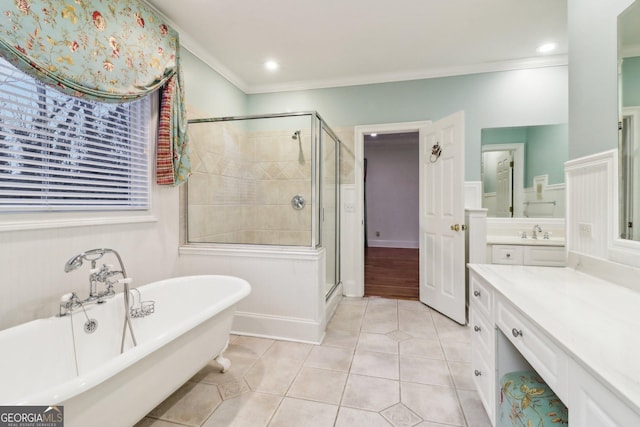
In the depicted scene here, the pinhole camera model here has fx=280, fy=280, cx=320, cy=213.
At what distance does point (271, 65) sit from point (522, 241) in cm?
309

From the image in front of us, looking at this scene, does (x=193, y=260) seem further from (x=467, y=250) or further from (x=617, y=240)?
(x=617, y=240)

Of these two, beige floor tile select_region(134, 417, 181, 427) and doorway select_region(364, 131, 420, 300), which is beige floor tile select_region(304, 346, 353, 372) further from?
doorway select_region(364, 131, 420, 300)

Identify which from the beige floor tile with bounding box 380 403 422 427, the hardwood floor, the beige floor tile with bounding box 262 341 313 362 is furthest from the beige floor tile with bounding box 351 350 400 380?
the hardwood floor

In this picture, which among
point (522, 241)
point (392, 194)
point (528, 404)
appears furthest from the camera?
point (392, 194)

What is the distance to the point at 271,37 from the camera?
8.38 ft

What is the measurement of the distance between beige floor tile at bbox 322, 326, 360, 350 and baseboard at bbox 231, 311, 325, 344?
67 millimetres

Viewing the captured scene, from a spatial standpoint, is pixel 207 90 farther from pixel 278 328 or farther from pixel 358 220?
pixel 278 328

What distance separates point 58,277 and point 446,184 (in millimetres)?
3047

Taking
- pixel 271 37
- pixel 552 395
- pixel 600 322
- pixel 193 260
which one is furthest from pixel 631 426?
pixel 271 37

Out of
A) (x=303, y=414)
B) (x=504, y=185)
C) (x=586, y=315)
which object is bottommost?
(x=303, y=414)

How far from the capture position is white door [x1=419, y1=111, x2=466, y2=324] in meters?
2.60

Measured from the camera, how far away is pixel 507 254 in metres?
2.58
